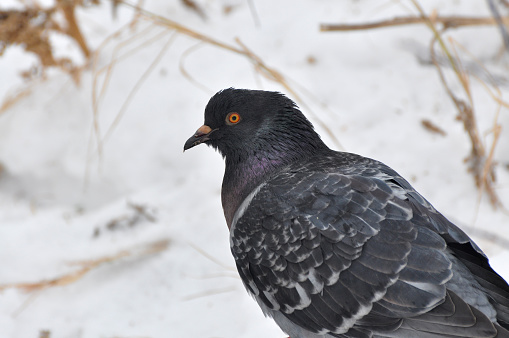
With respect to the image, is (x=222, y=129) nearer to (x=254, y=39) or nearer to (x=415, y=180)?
(x=415, y=180)

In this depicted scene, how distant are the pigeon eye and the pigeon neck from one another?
21 cm

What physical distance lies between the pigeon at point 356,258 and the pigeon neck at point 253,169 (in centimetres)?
1

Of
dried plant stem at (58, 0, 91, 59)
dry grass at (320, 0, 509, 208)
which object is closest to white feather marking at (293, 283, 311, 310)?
dry grass at (320, 0, 509, 208)

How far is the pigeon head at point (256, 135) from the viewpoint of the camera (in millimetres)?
3361

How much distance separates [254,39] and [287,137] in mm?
2480

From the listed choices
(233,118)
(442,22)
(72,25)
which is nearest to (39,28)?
(72,25)

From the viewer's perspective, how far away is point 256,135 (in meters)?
3.40

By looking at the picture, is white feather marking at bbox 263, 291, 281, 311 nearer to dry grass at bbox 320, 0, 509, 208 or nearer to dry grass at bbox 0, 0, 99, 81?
dry grass at bbox 320, 0, 509, 208

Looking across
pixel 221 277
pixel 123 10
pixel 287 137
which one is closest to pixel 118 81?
pixel 123 10

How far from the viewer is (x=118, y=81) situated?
18.1ft

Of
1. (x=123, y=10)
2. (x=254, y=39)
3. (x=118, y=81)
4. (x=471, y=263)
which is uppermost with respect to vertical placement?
(x=123, y=10)

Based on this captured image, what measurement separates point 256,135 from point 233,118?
0.16 m

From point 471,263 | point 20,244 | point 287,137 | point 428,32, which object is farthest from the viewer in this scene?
point 428,32

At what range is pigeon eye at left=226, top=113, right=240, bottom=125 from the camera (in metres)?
3.42
